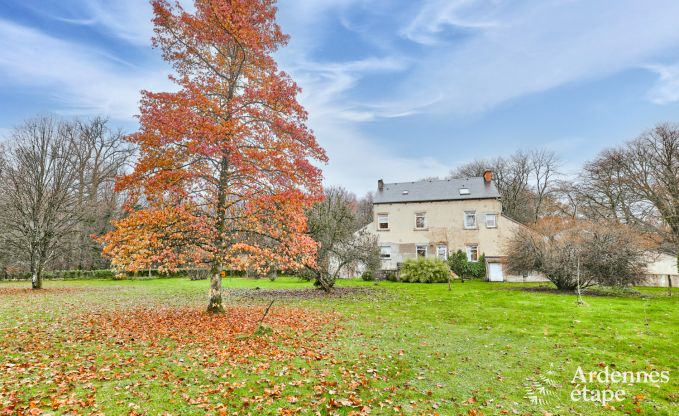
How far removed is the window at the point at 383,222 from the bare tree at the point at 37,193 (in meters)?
27.1

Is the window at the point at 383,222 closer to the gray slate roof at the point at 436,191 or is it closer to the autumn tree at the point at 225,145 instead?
the gray slate roof at the point at 436,191

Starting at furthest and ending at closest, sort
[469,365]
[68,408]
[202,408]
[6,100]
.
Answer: [6,100]
[469,365]
[202,408]
[68,408]

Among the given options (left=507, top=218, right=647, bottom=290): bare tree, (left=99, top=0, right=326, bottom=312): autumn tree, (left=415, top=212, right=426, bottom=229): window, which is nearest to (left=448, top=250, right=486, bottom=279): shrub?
(left=415, top=212, right=426, bottom=229): window

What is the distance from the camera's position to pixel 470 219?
34.0 m

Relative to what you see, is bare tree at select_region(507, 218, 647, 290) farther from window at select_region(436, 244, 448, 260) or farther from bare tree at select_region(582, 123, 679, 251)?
window at select_region(436, 244, 448, 260)

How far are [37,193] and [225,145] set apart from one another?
2300 cm

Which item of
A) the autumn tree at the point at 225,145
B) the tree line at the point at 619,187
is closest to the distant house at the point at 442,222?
the tree line at the point at 619,187

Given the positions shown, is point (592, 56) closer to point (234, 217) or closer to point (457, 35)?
point (457, 35)

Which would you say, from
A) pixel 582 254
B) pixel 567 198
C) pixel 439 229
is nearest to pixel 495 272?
pixel 439 229

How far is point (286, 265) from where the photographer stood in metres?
13.0

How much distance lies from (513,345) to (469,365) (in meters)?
2.42

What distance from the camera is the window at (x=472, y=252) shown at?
33375 mm

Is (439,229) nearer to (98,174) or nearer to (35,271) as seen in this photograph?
(35,271)

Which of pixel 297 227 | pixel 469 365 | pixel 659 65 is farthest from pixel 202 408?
pixel 659 65
